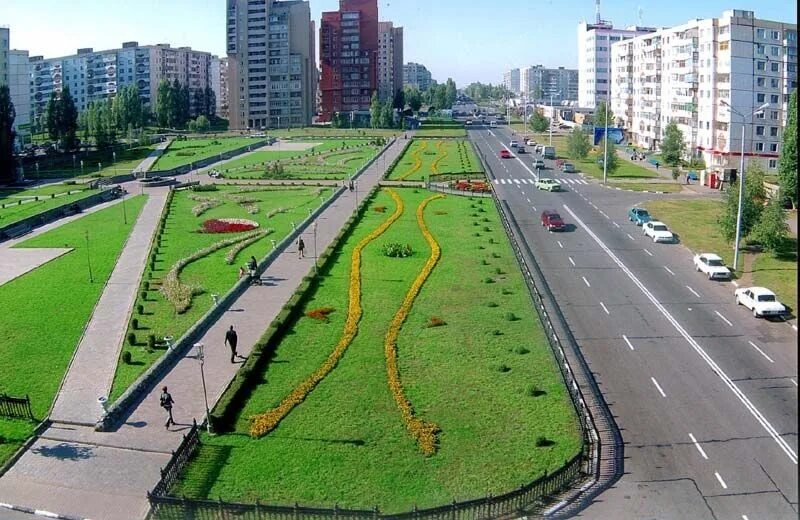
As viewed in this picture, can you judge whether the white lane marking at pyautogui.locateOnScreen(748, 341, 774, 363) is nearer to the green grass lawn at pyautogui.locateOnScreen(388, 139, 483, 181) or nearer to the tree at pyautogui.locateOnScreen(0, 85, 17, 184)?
the green grass lawn at pyautogui.locateOnScreen(388, 139, 483, 181)

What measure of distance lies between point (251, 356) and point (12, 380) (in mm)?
6528

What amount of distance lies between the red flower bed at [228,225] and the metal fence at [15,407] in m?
25.0

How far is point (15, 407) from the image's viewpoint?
65.7 feet

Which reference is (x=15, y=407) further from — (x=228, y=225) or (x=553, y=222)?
(x=553, y=222)

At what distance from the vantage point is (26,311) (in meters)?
29.1

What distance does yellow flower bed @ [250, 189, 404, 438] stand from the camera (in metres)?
19.0

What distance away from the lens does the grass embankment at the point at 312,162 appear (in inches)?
2867

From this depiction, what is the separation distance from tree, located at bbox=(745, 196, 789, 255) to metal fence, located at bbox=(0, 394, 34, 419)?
1239 inches

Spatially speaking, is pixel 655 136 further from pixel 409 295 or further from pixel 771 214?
pixel 409 295

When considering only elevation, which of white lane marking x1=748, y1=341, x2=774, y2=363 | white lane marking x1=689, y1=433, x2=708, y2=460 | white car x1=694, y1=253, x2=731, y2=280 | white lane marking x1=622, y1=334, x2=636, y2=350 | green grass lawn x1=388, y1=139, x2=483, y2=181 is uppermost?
green grass lawn x1=388, y1=139, x2=483, y2=181

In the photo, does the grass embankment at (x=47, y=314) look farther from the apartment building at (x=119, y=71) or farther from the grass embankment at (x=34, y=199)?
the apartment building at (x=119, y=71)

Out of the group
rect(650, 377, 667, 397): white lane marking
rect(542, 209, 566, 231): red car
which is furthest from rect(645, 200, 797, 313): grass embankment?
rect(650, 377, 667, 397): white lane marking

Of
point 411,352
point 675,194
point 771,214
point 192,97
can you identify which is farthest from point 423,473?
point 192,97

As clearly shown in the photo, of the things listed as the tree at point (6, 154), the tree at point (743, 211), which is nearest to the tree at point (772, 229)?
the tree at point (743, 211)
